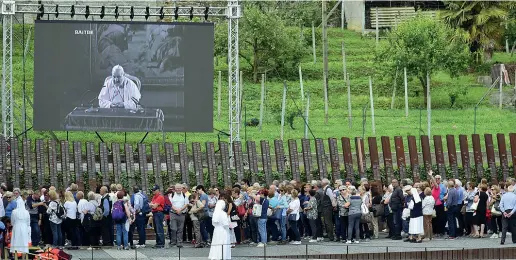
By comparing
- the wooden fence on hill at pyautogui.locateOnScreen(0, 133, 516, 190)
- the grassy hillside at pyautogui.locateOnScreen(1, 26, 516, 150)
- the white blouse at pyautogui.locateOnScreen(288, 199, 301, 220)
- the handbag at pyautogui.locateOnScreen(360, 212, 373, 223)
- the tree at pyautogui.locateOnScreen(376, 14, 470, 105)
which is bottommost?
the handbag at pyautogui.locateOnScreen(360, 212, 373, 223)

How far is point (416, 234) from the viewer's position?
116 ft

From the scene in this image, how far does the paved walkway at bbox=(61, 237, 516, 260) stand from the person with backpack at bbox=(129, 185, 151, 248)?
43cm

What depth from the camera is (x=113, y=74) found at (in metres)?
41.0

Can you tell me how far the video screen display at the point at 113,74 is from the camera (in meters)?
40.9

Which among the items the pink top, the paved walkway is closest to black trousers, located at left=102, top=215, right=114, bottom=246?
the paved walkway

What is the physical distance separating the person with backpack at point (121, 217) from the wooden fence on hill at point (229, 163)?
17.7 feet

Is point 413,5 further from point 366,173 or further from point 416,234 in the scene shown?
point 416,234

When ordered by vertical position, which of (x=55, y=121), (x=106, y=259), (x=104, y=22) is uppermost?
(x=104, y=22)

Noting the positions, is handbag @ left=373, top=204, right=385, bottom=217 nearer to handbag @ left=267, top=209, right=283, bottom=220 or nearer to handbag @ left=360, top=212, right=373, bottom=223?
handbag @ left=360, top=212, right=373, bottom=223

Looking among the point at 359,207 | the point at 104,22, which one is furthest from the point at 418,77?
the point at 359,207

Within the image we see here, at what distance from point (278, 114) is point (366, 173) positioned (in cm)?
648

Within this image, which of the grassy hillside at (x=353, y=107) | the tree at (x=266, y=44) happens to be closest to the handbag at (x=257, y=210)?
the grassy hillside at (x=353, y=107)

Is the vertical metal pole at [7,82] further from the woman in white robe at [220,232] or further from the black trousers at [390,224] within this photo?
the black trousers at [390,224]

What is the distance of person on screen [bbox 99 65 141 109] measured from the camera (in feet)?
134
